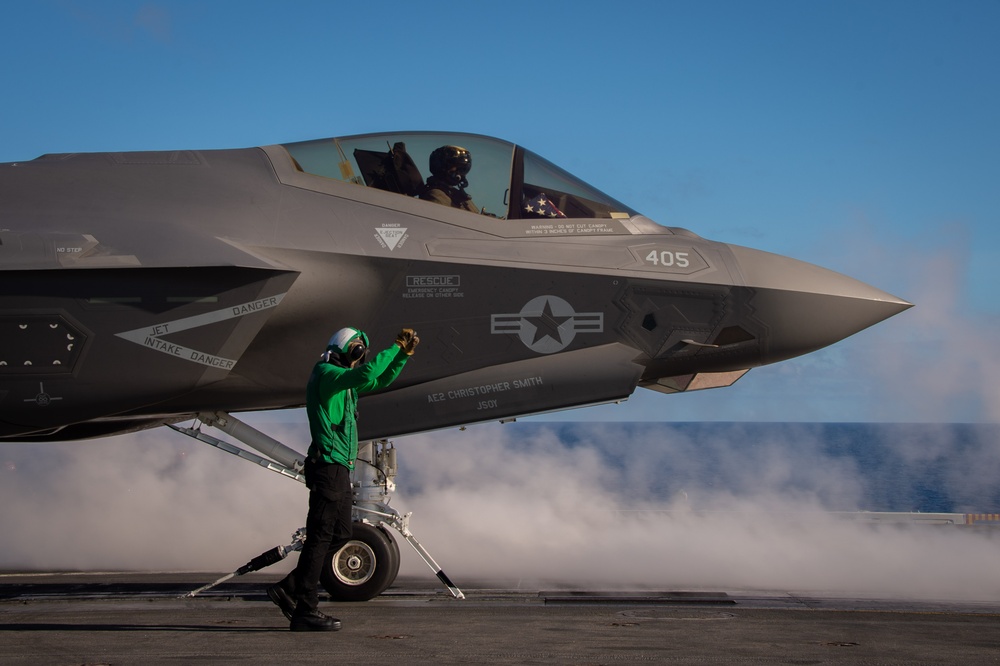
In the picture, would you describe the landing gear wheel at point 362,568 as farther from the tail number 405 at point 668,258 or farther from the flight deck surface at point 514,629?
the tail number 405 at point 668,258

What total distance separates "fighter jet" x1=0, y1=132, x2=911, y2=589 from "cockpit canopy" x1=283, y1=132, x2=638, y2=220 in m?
0.02

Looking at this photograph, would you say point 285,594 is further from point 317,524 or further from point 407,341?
point 407,341

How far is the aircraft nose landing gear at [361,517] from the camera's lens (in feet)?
31.4

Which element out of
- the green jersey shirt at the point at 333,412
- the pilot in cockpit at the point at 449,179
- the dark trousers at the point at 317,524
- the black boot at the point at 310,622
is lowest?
the black boot at the point at 310,622

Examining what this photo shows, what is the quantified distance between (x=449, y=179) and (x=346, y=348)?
3101 millimetres

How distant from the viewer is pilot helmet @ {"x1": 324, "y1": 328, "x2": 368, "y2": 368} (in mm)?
7297

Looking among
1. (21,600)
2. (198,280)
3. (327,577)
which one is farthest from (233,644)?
(21,600)

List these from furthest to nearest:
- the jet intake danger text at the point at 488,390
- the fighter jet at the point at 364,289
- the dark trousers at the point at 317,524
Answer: the jet intake danger text at the point at 488,390 < the fighter jet at the point at 364,289 < the dark trousers at the point at 317,524

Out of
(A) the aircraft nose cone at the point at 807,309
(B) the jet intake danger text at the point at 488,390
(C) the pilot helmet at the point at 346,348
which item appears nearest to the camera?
(C) the pilot helmet at the point at 346,348

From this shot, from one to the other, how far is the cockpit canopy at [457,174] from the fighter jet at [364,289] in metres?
0.02

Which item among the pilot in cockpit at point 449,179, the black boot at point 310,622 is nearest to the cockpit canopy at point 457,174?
the pilot in cockpit at point 449,179

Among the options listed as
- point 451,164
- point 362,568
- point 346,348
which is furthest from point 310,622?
point 451,164

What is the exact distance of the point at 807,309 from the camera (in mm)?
9562

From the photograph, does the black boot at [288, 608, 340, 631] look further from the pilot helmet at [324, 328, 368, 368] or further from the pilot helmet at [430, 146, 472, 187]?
the pilot helmet at [430, 146, 472, 187]
